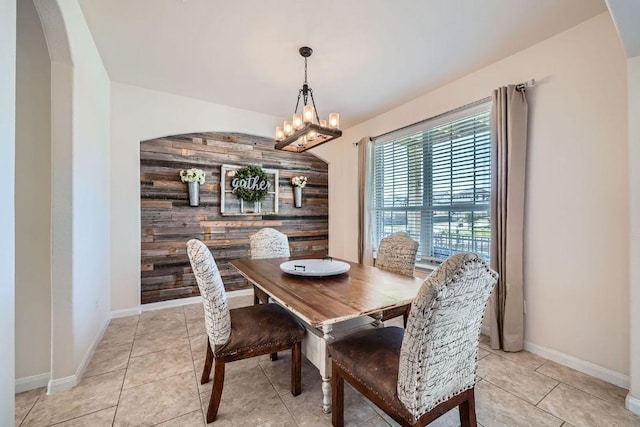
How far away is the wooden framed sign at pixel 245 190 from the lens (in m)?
4.01

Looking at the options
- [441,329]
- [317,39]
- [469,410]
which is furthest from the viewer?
[317,39]

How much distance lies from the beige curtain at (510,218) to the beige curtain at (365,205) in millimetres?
1913

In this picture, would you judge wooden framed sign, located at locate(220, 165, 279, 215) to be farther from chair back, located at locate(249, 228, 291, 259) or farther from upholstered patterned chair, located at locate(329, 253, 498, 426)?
upholstered patterned chair, located at locate(329, 253, 498, 426)

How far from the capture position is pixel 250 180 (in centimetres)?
413

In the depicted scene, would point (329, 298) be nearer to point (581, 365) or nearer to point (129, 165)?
point (581, 365)

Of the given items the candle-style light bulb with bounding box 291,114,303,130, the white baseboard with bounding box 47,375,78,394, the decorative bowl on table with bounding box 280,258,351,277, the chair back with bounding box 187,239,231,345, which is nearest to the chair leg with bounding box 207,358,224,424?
the chair back with bounding box 187,239,231,345

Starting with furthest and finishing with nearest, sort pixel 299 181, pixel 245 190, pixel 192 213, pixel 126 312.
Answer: pixel 299 181 < pixel 245 190 < pixel 192 213 < pixel 126 312

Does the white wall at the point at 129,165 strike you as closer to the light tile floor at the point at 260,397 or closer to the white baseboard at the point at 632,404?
the light tile floor at the point at 260,397

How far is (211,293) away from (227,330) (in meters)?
0.26

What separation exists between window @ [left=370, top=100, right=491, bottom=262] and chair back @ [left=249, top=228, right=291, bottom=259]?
165 centimetres

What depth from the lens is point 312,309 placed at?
1435mm

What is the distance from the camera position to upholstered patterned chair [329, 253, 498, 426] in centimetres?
105

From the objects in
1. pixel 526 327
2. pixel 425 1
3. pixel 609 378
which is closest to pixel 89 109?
pixel 425 1

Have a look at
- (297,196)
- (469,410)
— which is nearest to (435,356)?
(469,410)
